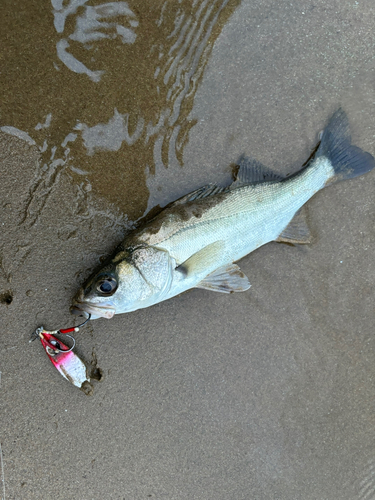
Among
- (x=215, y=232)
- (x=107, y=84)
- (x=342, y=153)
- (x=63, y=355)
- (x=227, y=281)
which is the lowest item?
(x=63, y=355)

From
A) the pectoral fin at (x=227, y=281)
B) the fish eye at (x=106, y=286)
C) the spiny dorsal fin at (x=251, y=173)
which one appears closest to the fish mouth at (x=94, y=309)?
the fish eye at (x=106, y=286)

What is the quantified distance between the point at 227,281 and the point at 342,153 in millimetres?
1574

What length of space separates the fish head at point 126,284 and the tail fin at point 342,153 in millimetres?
1754

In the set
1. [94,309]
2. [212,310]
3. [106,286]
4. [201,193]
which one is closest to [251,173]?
[201,193]

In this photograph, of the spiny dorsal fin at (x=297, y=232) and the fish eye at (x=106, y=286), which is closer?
the fish eye at (x=106, y=286)

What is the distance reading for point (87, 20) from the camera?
3006 millimetres

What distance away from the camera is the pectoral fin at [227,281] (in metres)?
3.02

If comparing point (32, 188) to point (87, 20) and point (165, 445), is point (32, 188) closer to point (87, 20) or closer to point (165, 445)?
point (87, 20)

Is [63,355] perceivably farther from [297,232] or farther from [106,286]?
[297,232]

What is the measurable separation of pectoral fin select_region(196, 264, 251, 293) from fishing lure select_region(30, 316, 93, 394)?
3.74 feet

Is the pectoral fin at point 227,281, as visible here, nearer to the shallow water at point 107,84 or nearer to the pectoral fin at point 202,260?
the pectoral fin at point 202,260

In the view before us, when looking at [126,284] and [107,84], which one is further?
[107,84]

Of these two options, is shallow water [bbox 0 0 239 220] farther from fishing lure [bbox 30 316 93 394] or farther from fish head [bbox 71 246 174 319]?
fishing lure [bbox 30 316 93 394]

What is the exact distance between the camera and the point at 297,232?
323cm
